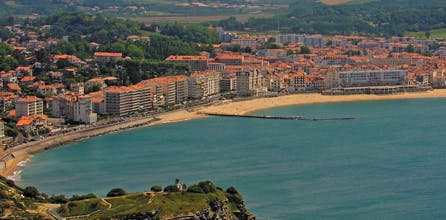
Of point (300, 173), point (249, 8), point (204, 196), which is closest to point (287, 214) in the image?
point (204, 196)

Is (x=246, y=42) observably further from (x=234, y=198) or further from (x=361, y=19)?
(x=234, y=198)

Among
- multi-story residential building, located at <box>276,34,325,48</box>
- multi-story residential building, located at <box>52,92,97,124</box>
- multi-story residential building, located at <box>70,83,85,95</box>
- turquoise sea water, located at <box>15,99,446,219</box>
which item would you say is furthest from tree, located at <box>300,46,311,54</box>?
multi-story residential building, located at <box>52,92,97,124</box>

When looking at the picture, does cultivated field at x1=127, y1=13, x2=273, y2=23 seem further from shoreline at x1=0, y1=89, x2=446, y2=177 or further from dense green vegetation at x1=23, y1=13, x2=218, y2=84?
shoreline at x1=0, y1=89, x2=446, y2=177

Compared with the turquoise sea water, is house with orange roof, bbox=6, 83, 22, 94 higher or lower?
higher

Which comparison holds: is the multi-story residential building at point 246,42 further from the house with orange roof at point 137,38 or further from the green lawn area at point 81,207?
the green lawn area at point 81,207

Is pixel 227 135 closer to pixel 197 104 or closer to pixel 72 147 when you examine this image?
pixel 72 147

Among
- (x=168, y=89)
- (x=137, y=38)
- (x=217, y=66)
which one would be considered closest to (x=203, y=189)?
(x=168, y=89)

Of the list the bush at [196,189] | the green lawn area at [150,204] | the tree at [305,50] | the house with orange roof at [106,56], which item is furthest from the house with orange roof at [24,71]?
the bush at [196,189]
